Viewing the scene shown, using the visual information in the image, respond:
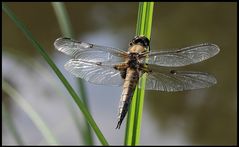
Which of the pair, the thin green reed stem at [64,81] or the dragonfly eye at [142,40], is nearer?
the thin green reed stem at [64,81]

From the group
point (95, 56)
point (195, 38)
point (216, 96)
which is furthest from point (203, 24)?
point (95, 56)

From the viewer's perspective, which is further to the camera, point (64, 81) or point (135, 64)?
point (135, 64)

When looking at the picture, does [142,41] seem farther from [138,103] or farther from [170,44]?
[170,44]

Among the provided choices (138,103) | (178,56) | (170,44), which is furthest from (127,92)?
(170,44)

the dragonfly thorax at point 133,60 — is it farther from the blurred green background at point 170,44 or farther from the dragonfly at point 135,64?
the blurred green background at point 170,44

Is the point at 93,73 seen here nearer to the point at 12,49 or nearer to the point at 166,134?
the point at 166,134

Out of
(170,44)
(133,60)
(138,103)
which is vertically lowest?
(138,103)

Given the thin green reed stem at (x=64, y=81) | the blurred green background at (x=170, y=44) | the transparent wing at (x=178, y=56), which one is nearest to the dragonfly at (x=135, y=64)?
the transparent wing at (x=178, y=56)
